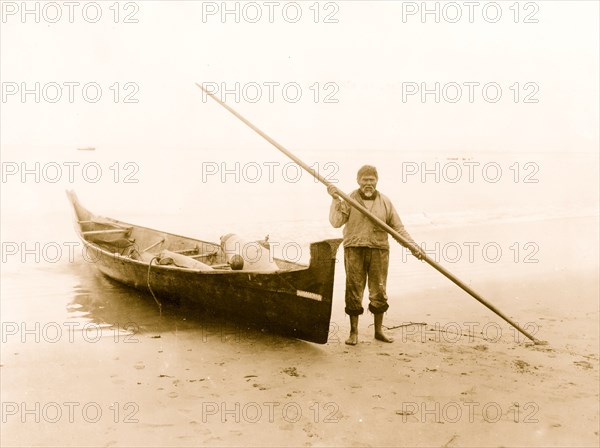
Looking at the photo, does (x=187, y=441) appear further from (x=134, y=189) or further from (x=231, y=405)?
(x=134, y=189)

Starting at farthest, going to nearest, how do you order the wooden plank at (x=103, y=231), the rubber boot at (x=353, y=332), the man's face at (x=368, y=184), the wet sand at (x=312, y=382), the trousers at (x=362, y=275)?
the wooden plank at (x=103, y=231) → the rubber boot at (x=353, y=332) → the trousers at (x=362, y=275) → the man's face at (x=368, y=184) → the wet sand at (x=312, y=382)

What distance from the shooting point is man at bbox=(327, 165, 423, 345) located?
5535mm

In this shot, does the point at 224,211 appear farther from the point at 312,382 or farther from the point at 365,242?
the point at 312,382

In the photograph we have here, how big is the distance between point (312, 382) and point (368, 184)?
1.93 metres

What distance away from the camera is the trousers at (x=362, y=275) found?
5.59 metres

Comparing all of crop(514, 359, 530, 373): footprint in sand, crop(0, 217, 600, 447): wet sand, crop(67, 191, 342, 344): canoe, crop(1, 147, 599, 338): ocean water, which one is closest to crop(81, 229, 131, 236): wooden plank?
crop(1, 147, 599, 338): ocean water

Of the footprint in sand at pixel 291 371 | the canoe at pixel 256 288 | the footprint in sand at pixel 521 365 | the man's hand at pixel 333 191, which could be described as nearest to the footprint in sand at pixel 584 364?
the footprint in sand at pixel 521 365

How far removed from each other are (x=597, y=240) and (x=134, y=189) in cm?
1773

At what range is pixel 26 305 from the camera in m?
7.48

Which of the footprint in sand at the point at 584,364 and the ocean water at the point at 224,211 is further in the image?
the ocean water at the point at 224,211

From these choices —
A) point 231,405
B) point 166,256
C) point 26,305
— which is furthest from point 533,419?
point 26,305

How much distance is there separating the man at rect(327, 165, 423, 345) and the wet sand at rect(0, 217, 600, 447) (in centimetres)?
51

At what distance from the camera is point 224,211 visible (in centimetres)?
1944

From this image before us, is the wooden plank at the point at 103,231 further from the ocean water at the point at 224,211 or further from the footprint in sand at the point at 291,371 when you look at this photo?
the footprint in sand at the point at 291,371
